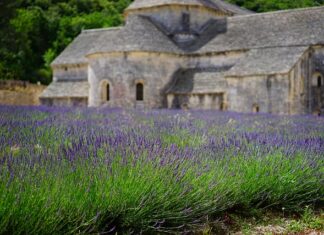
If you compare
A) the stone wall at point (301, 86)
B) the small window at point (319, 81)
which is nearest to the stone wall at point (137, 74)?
the stone wall at point (301, 86)

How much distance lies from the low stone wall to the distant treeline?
341 inches

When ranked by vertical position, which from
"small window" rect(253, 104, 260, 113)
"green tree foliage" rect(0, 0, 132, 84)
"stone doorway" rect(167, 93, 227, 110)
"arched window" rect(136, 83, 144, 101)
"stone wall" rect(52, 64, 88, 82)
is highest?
"green tree foliage" rect(0, 0, 132, 84)

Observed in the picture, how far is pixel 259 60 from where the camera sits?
31781 millimetres

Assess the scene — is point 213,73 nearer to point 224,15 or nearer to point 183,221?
point 224,15

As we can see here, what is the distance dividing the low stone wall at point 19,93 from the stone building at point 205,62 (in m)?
1.68

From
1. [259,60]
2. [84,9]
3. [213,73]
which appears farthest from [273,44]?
[84,9]

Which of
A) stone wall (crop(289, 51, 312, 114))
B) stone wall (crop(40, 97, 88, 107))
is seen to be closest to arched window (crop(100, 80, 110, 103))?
stone wall (crop(40, 97, 88, 107))

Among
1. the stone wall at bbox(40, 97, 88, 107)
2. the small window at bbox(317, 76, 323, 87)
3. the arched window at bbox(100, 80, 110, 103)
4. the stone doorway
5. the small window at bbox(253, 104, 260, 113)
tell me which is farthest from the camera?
the stone wall at bbox(40, 97, 88, 107)

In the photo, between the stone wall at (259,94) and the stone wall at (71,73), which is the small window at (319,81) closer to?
the stone wall at (259,94)

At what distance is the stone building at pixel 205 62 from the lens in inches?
1224

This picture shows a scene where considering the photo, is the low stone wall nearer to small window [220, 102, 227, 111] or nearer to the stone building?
the stone building

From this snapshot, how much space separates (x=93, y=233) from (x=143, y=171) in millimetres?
891

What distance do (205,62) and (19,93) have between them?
48.2 ft

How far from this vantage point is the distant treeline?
53.5 metres
